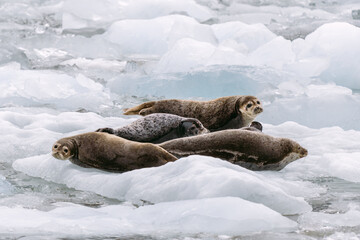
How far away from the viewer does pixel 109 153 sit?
3988 millimetres

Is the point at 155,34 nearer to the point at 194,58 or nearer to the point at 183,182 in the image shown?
the point at 194,58

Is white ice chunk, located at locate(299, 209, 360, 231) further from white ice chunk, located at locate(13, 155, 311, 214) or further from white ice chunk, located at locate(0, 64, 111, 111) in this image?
white ice chunk, located at locate(0, 64, 111, 111)

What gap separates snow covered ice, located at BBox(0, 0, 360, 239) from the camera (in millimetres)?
2857

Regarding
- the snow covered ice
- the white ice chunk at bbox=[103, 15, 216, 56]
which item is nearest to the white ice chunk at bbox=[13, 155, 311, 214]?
the snow covered ice

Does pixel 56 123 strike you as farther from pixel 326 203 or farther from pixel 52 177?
pixel 326 203

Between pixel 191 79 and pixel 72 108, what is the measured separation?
65.2 inches

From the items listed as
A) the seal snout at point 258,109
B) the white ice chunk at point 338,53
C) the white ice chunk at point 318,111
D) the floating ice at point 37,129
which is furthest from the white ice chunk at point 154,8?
the seal snout at point 258,109

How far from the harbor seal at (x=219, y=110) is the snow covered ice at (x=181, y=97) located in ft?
1.71

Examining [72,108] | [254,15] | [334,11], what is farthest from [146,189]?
[334,11]

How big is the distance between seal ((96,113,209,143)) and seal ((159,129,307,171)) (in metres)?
0.41

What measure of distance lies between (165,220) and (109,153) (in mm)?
1232

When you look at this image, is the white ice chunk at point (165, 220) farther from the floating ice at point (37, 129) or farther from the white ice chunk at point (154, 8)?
the white ice chunk at point (154, 8)

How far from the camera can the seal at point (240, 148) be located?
4016 mm

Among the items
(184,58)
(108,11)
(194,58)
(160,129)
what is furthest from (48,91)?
(108,11)
